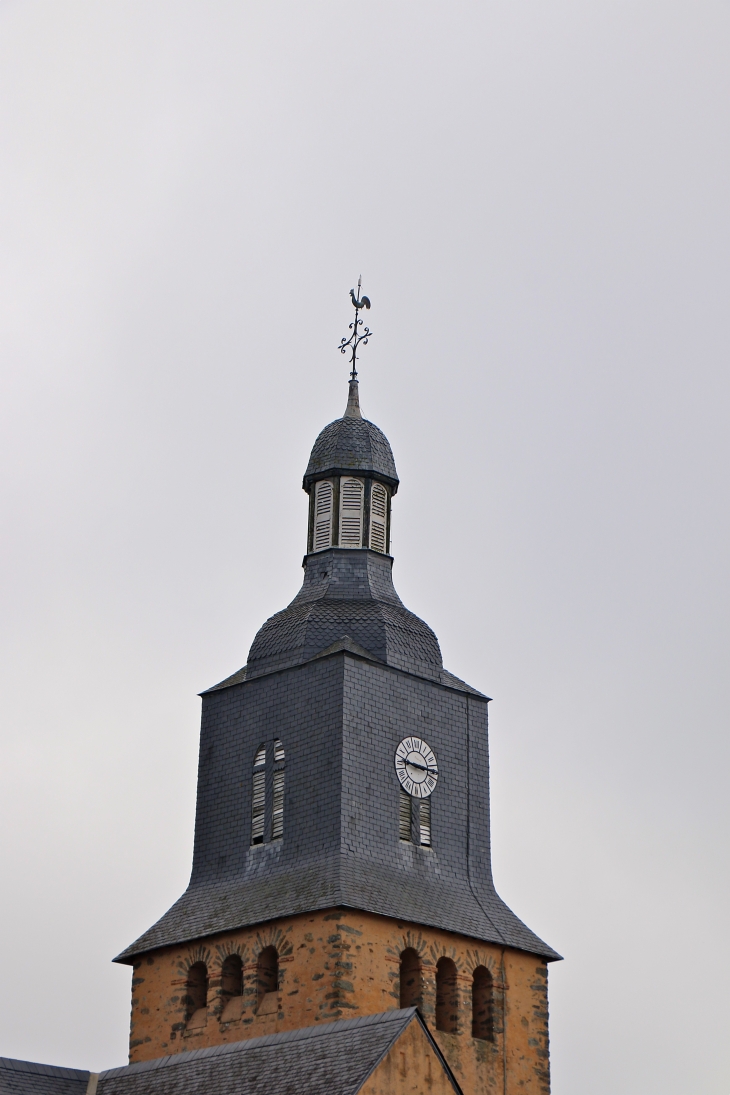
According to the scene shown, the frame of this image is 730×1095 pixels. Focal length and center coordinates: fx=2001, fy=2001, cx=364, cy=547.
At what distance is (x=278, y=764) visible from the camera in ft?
167

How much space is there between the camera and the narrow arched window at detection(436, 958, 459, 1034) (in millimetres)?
47844

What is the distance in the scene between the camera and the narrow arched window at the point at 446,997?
47.8 metres

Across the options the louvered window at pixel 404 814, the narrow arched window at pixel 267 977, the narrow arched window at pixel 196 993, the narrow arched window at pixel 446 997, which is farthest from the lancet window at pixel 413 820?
the narrow arched window at pixel 196 993

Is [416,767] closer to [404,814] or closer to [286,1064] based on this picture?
[404,814]

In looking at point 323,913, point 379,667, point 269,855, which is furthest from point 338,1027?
point 379,667

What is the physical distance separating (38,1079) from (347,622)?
46.2 ft

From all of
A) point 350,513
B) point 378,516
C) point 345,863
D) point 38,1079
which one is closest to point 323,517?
point 350,513

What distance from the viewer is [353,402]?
5797 centimetres

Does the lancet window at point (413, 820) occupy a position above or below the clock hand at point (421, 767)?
below

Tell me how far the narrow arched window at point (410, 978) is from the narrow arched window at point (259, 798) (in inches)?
194

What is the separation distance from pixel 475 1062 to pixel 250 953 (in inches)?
235

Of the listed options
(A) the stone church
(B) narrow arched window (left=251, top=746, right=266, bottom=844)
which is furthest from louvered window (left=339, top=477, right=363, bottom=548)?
(B) narrow arched window (left=251, top=746, right=266, bottom=844)

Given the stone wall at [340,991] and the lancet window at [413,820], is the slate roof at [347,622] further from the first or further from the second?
the stone wall at [340,991]

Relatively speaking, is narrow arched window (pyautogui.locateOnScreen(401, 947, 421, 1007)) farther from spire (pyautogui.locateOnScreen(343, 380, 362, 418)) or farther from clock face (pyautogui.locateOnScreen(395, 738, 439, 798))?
spire (pyautogui.locateOnScreen(343, 380, 362, 418))
